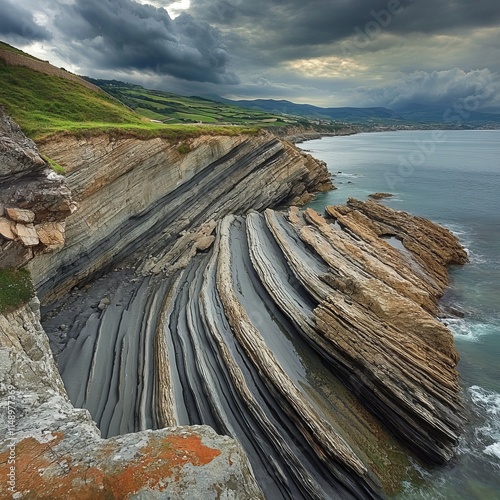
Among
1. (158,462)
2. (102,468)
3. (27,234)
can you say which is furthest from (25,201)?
(158,462)

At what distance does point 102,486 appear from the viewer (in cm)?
485

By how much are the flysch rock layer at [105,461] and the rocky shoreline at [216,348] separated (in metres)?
0.03

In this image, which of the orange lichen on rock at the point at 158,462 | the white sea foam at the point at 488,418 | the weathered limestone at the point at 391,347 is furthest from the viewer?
the white sea foam at the point at 488,418

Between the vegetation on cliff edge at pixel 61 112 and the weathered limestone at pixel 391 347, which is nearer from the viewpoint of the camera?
the weathered limestone at pixel 391 347

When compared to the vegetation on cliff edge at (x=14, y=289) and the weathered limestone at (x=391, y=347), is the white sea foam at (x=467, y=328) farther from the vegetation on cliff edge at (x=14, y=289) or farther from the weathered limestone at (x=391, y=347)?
the vegetation on cliff edge at (x=14, y=289)

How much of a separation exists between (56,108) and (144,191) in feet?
44.4

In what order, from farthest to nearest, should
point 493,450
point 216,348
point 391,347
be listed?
point 216,348 < point 391,347 < point 493,450

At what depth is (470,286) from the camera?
2567 centimetres

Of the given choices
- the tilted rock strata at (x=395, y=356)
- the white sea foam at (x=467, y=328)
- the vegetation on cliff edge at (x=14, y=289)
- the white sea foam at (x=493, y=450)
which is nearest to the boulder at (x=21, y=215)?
the vegetation on cliff edge at (x=14, y=289)

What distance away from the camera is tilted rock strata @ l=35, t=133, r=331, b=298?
2198 centimetres

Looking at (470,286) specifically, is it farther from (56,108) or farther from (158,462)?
(56,108)

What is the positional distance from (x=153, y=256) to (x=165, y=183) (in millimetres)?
6615

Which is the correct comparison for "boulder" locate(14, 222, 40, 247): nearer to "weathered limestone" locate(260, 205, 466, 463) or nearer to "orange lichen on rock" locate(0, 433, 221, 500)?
"orange lichen on rock" locate(0, 433, 221, 500)

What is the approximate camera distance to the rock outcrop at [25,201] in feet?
40.9
